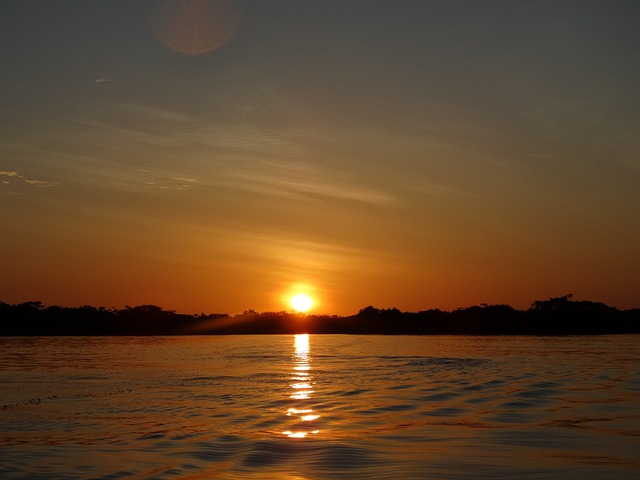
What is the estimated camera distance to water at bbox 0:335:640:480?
14859 millimetres

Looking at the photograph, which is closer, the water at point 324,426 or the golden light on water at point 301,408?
the water at point 324,426

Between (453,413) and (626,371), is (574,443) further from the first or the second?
(626,371)

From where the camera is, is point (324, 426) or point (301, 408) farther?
point (301, 408)

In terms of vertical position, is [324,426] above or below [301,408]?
below

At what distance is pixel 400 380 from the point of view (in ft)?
120

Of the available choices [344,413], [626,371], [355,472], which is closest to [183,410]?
[344,413]

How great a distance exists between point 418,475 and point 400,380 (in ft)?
74.9

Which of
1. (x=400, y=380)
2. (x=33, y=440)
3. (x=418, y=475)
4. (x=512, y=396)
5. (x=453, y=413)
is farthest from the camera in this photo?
(x=400, y=380)

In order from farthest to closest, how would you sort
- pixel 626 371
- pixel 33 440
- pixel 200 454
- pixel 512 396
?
pixel 626 371, pixel 512 396, pixel 33 440, pixel 200 454

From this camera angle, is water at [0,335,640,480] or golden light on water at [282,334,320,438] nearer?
water at [0,335,640,480]

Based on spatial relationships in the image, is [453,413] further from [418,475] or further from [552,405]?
[418,475]

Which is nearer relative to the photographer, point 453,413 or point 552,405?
point 453,413

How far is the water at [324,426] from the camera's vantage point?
585 inches

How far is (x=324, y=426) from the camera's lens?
20.4 metres
